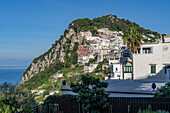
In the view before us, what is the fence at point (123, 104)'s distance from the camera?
36.4ft

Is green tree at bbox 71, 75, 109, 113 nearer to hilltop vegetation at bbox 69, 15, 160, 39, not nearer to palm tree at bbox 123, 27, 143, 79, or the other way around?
palm tree at bbox 123, 27, 143, 79

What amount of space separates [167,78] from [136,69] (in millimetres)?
4534

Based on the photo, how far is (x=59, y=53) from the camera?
13638 cm

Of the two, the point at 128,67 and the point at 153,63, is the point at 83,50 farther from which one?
the point at 153,63

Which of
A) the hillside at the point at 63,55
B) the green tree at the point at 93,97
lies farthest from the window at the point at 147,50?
the hillside at the point at 63,55

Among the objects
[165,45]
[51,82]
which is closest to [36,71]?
[51,82]

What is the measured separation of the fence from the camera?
11086 mm

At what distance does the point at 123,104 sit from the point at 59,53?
127 m

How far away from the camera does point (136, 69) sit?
91.2ft

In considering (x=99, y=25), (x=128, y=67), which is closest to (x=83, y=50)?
(x=99, y=25)

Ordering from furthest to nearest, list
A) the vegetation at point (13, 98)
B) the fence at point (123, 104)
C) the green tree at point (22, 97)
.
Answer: the green tree at point (22, 97) → the vegetation at point (13, 98) → the fence at point (123, 104)

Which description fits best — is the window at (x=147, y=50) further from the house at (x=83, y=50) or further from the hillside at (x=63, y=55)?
the house at (x=83, y=50)

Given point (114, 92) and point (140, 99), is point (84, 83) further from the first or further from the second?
point (114, 92)

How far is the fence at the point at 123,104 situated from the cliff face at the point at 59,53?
116 m
